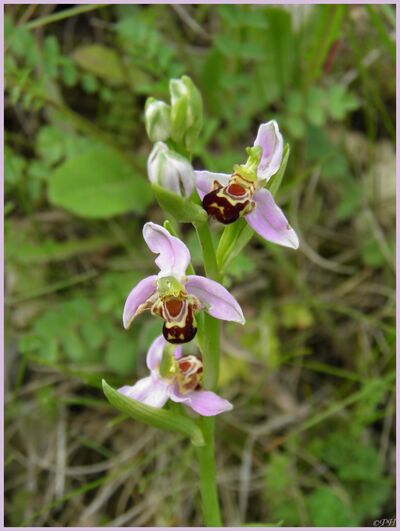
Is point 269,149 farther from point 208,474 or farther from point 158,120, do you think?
point 208,474

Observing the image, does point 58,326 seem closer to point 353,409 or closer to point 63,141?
point 63,141

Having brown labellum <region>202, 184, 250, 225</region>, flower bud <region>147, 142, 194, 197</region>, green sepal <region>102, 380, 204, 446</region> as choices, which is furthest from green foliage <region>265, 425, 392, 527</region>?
flower bud <region>147, 142, 194, 197</region>

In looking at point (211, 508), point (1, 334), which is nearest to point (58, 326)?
point (1, 334)

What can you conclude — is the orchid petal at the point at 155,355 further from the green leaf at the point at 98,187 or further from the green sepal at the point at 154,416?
the green leaf at the point at 98,187

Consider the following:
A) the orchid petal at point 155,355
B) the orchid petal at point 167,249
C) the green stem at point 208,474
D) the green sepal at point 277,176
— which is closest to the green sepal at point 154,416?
the green stem at point 208,474

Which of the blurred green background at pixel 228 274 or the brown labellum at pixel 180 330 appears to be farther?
the blurred green background at pixel 228 274

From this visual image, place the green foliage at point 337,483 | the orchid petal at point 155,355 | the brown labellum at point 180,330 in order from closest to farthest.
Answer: the brown labellum at point 180,330 → the orchid petal at point 155,355 → the green foliage at point 337,483

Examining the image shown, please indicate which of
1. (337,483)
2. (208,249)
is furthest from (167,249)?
(337,483)
